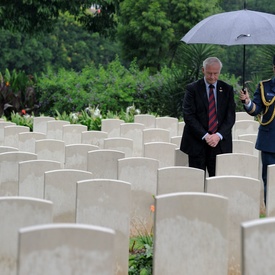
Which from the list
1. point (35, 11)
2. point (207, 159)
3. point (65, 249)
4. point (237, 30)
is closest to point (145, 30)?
point (35, 11)

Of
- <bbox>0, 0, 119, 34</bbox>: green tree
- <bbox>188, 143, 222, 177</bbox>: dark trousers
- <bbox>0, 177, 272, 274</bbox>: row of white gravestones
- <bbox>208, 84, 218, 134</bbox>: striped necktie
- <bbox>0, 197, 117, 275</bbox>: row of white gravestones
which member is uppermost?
<bbox>0, 0, 119, 34</bbox>: green tree

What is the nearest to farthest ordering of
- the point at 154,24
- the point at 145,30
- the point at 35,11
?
the point at 35,11, the point at 154,24, the point at 145,30

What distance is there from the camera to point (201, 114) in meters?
9.95

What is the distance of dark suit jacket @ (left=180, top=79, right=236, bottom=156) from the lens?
9.91 metres

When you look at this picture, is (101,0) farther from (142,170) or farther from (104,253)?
(104,253)

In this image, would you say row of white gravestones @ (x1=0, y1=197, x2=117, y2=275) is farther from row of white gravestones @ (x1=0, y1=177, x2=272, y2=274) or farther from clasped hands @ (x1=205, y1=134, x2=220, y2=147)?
clasped hands @ (x1=205, y1=134, x2=220, y2=147)

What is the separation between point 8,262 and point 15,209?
1.29 ft

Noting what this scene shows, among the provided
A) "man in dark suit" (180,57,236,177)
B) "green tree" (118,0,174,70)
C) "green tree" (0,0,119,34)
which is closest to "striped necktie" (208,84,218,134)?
"man in dark suit" (180,57,236,177)

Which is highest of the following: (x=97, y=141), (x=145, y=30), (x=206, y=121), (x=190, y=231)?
(x=145, y=30)

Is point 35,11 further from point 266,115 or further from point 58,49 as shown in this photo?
point 58,49

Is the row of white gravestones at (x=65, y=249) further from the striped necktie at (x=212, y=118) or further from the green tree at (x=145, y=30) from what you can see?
the green tree at (x=145, y=30)

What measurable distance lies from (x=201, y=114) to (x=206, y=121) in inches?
3.5

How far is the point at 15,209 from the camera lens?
6.70m

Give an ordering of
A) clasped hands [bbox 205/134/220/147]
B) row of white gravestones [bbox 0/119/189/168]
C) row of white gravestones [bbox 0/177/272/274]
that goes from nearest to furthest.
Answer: row of white gravestones [bbox 0/177/272/274] < clasped hands [bbox 205/134/220/147] < row of white gravestones [bbox 0/119/189/168]
